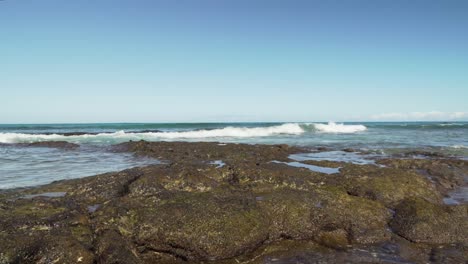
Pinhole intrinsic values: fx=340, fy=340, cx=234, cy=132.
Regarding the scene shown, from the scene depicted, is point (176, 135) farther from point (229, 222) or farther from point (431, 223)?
point (431, 223)

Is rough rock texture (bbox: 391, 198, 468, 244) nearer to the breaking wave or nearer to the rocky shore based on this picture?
the rocky shore

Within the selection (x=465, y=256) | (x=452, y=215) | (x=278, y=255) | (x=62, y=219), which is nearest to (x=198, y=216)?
(x=278, y=255)

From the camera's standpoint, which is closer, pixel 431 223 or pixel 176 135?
pixel 431 223

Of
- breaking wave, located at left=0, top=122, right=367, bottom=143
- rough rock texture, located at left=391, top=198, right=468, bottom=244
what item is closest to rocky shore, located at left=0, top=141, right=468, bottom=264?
rough rock texture, located at left=391, top=198, right=468, bottom=244

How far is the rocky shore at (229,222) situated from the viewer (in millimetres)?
4957

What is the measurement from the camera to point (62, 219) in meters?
5.39

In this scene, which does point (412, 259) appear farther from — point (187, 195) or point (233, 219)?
point (187, 195)

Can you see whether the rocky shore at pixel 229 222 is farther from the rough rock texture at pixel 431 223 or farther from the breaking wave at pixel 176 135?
the breaking wave at pixel 176 135

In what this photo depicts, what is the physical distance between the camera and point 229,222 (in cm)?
558

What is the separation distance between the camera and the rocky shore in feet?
16.3

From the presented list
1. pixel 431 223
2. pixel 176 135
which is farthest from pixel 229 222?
pixel 176 135

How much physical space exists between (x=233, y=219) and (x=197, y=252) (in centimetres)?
79

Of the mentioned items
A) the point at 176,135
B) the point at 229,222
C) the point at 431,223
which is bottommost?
the point at 431,223

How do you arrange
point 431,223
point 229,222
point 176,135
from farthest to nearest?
point 176,135 → point 431,223 → point 229,222
